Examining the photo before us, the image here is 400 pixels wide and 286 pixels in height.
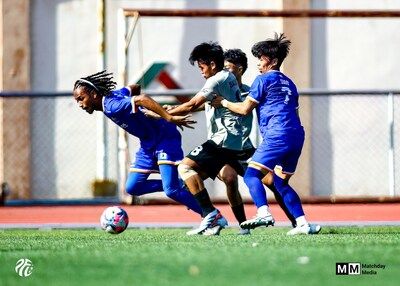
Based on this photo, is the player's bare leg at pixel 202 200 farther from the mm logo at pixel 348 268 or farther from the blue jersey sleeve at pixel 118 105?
the mm logo at pixel 348 268

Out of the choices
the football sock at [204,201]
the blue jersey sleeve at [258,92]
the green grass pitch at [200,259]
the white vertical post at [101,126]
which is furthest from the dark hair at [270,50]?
the white vertical post at [101,126]

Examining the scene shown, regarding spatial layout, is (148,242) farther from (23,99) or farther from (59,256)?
(23,99)

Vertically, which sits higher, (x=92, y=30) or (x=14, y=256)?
(x=92, y=30)

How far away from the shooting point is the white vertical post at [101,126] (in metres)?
20.6

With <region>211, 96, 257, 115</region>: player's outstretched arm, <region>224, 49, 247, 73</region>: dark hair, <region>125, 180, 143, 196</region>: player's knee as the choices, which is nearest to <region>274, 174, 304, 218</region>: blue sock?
<region>211, 96, 257, 115</region>: player's outstretched arm

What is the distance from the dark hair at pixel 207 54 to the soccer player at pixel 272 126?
47 cm

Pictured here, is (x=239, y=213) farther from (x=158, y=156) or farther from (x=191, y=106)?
(x=191, y=106)

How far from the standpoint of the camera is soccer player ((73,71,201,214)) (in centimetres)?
1260

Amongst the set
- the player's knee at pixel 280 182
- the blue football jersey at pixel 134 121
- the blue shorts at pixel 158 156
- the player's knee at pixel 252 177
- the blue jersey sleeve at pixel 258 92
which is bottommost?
the player's knee at pixel 280 182

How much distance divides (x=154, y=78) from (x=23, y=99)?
2.31 metres

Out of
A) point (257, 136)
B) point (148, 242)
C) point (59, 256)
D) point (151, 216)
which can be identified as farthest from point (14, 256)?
point (257, 136)

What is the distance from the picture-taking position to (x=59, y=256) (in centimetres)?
938

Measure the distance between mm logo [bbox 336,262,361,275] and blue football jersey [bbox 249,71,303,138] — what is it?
3948mm

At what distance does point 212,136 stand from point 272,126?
0.93m
